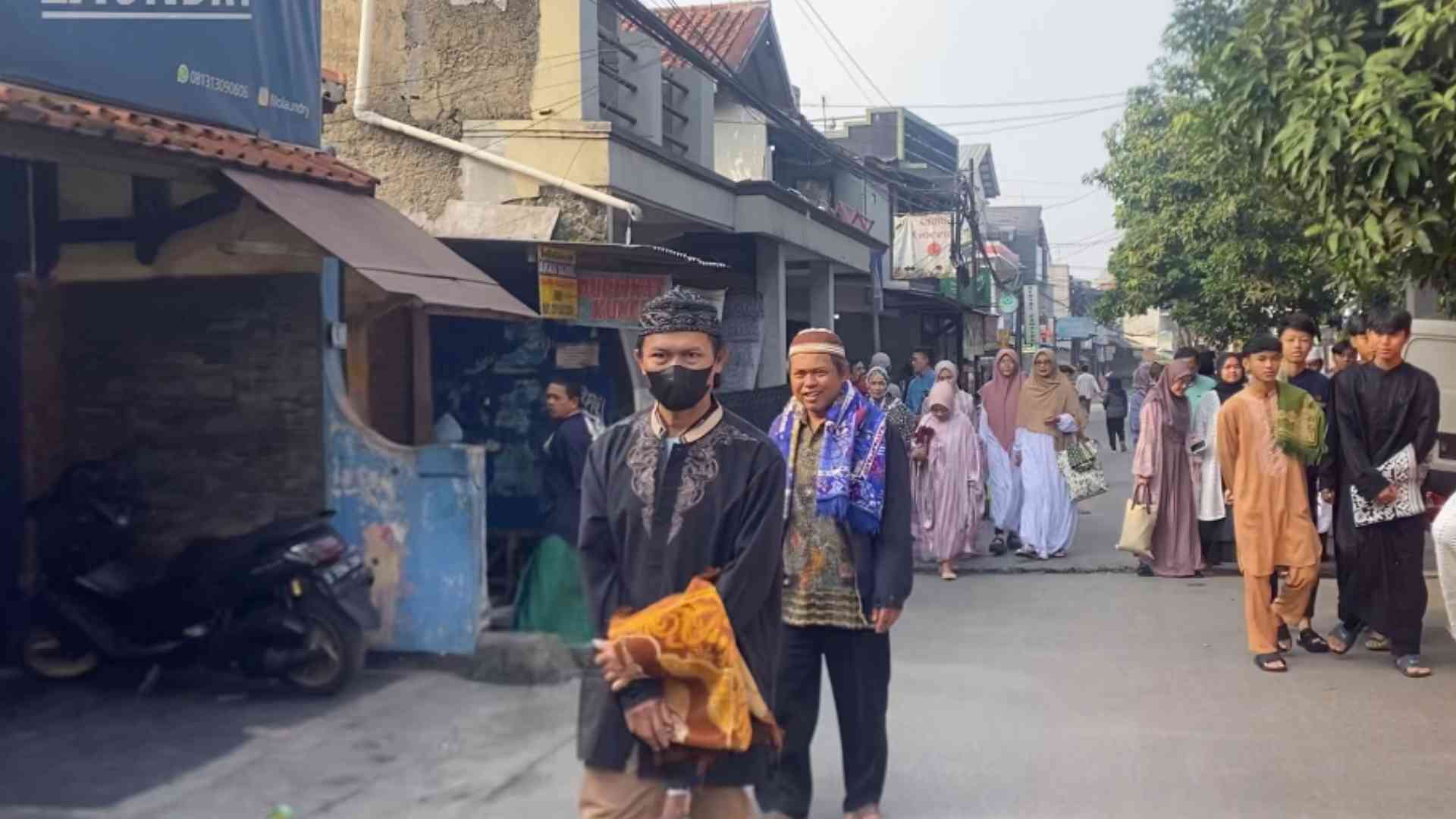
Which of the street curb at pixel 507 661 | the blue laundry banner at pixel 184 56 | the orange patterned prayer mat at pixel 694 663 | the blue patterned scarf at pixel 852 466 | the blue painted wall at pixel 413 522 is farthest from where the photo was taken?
the blue painted wall at pixel 413 522

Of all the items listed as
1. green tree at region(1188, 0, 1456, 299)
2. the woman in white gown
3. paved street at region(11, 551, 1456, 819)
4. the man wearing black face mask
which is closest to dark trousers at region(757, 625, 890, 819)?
paved street at region(11, 551, 1456, 819)

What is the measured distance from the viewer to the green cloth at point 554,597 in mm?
8445

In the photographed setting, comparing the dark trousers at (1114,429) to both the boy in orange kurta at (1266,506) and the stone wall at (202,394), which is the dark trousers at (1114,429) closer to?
the boy in orange kurta at (1266,506)

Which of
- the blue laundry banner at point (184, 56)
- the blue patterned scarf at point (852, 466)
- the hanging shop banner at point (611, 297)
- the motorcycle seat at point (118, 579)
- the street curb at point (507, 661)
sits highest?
the blue laundry banner at point (184, 56)

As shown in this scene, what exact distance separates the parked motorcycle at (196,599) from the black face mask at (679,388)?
3.94 m

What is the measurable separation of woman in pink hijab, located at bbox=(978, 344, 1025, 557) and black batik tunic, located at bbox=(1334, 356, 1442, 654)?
16.0 feet

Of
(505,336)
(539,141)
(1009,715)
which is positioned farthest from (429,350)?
(1009,715)

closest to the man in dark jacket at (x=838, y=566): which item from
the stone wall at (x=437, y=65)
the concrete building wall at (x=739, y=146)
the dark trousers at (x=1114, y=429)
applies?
the stone wall at (x=437, y=65)

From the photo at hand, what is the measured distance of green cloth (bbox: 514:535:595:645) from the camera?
8445mm

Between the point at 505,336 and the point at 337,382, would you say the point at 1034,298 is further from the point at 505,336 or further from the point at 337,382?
the point at 337,382

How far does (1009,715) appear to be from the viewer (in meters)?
6.83

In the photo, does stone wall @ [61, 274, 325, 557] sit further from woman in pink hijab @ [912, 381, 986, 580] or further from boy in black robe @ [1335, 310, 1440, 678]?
boy in black robe @ [1335, 310, 1440, 678]

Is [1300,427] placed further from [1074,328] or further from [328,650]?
[1074,328]

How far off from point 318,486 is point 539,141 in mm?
4813
